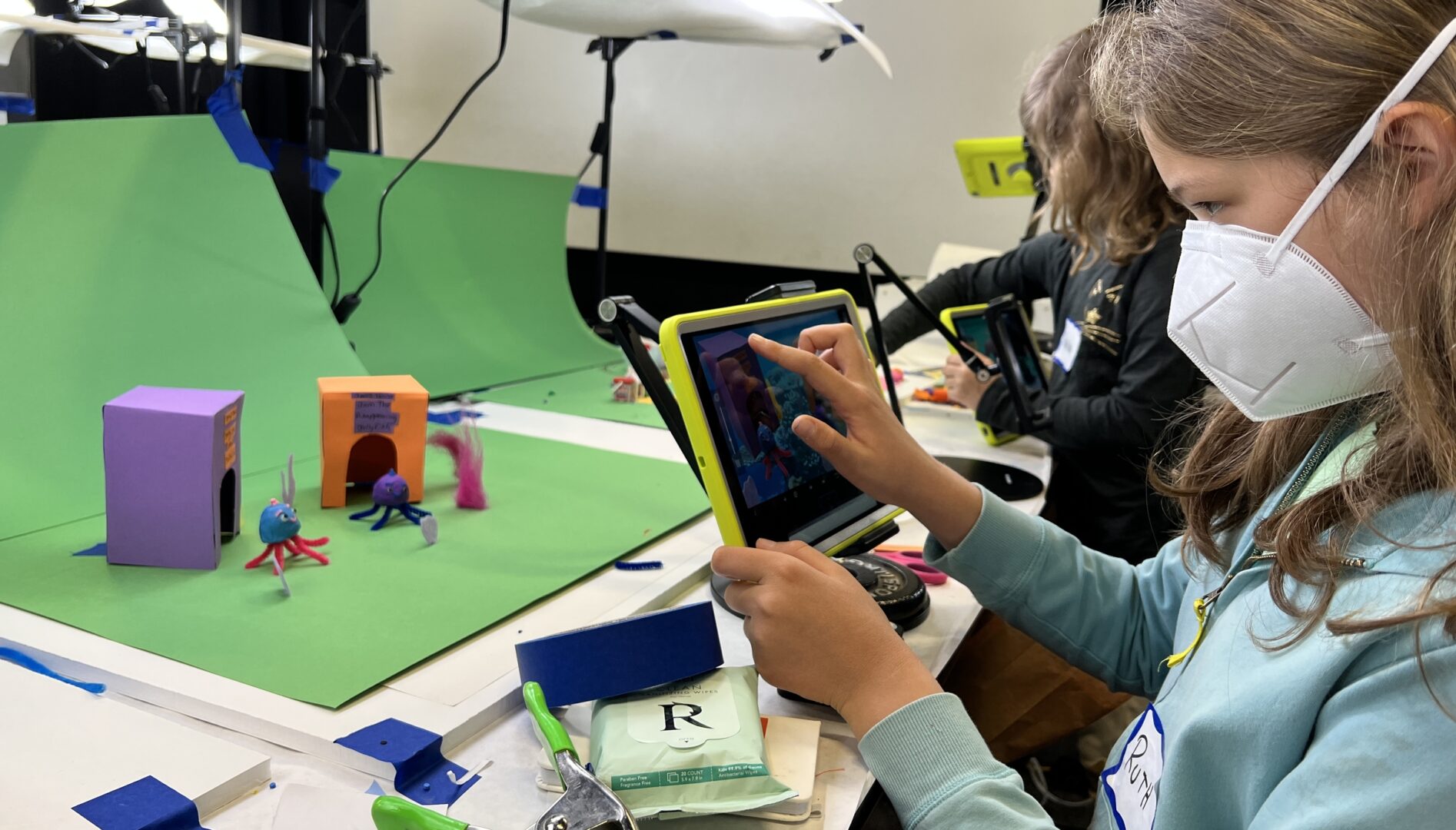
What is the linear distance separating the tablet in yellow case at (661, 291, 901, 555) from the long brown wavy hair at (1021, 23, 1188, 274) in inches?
24.2

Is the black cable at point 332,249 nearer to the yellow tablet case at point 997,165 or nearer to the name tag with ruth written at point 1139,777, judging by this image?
the yellow tablet case at point 997,165

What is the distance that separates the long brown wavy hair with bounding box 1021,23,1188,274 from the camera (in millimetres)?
1314

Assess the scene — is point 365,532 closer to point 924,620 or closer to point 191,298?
point 191,298

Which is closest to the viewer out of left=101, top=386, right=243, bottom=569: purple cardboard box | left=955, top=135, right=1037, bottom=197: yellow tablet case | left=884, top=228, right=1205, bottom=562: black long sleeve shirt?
left=101, top=386, right=243, bottom=569: purple cardboard box

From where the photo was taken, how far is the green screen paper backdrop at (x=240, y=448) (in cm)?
79

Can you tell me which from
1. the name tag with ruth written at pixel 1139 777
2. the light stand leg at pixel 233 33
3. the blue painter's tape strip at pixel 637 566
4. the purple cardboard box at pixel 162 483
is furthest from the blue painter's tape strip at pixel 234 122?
Answer: the name tag with ruth written at pixel 1139 777

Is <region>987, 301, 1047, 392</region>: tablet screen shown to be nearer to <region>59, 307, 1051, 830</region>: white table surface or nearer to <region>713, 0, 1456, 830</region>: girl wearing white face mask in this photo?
<region>59, 307, 1051, 830</region>: white table surface

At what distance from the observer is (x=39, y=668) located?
70 centimetres

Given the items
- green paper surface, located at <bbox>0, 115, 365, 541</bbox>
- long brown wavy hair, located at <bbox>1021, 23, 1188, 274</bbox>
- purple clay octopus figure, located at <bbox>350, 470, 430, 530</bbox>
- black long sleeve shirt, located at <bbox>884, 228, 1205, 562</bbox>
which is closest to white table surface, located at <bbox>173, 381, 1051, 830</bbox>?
purple clay octopus figure, located at <bbox>350, 470, 430, 530</bbox>

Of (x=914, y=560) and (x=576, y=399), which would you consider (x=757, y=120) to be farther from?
(x=914, y=560)

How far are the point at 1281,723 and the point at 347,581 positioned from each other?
0.72m

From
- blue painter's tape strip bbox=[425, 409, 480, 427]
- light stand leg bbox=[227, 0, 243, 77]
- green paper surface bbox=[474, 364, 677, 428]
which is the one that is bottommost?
green paper surface bbox=[474, 364, 677, 428]

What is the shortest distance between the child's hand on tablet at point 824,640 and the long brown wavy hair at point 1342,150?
0.73ft

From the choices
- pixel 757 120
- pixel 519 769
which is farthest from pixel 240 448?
pixel 757 120
